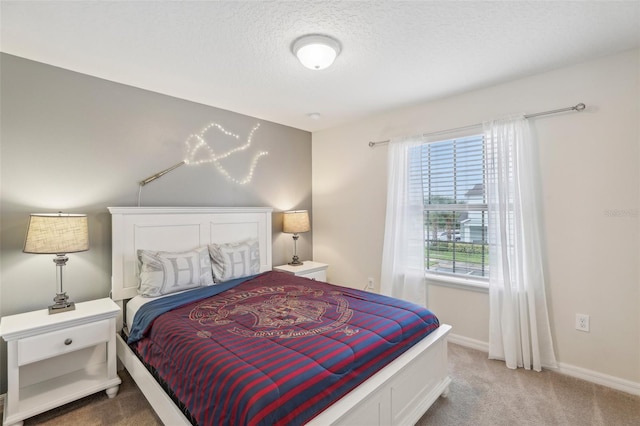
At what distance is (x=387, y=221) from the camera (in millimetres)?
3359

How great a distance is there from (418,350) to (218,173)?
2589mm

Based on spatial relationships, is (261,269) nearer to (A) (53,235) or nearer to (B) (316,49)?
(A) (53,235)

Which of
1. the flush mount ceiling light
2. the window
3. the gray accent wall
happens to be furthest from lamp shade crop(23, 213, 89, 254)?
the window

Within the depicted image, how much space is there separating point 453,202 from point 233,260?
228 cm

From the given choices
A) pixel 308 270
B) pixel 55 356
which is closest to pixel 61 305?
pixel 55 356

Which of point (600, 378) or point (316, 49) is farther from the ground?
point (316, 49)

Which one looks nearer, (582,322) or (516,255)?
(582,322)

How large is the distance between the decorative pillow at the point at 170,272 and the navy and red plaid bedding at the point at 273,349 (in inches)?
15.1

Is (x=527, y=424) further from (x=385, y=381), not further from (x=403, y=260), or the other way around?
(x=403, y=260)

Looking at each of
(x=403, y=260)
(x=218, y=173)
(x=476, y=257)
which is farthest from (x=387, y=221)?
(x=218, y=173)

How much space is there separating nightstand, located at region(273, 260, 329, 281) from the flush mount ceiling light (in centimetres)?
221

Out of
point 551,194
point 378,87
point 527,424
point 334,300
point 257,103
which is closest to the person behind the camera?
point 527,424

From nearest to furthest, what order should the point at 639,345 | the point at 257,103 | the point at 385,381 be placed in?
the point at 385,381
the point at 639,345
the point at 257,103

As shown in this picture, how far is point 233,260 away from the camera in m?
2.95
